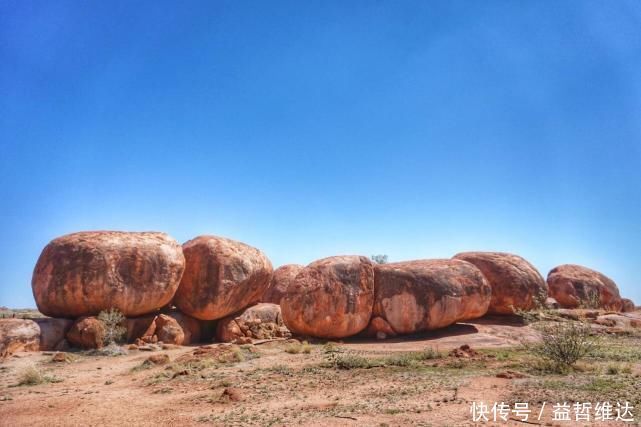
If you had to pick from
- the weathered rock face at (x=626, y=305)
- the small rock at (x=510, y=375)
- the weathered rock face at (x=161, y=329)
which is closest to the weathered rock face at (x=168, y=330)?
the weathered rock face at (x=161, y=329)

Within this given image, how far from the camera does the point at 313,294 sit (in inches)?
563

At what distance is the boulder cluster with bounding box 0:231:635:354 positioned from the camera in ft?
45.2

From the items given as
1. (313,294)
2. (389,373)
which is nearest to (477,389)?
(389,373)

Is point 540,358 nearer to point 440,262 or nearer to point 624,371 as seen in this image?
point 624,371

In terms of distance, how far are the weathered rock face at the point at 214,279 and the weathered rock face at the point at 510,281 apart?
8.80 m

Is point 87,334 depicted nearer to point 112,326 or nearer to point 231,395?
point 112,326

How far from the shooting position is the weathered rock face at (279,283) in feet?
71.0

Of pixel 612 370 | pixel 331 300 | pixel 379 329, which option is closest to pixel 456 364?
pixel 612 370

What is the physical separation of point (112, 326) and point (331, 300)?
6.53m

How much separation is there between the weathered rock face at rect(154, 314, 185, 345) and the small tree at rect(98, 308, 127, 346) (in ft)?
3.91

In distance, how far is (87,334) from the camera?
13.1m

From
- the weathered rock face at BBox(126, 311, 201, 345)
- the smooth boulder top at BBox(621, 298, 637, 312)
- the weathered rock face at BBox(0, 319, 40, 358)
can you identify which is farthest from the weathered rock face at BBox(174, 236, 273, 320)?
the smooth boulder top at BBox(621, 298, 637, 312)

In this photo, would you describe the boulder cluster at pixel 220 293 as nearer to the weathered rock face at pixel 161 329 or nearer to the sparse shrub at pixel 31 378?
the weathered rock face at pixel 161 329

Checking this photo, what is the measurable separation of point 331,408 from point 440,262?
400 inches
